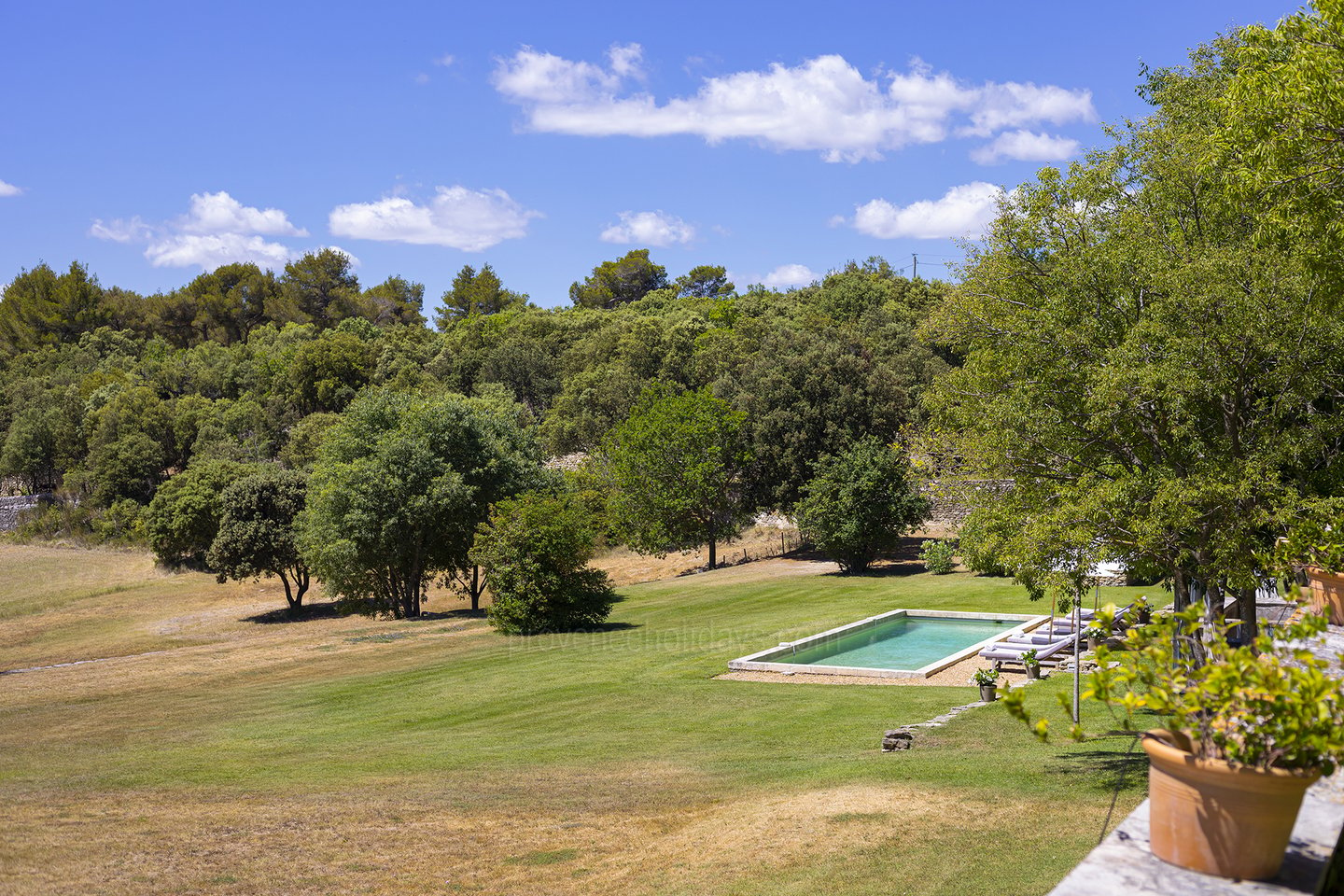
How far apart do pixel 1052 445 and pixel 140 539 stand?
75101 millimetres

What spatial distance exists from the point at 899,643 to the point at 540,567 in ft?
36.5

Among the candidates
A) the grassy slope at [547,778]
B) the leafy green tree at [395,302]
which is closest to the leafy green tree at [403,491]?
the grassy slope at [547,778]

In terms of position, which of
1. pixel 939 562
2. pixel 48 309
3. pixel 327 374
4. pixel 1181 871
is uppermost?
pixel 48 309

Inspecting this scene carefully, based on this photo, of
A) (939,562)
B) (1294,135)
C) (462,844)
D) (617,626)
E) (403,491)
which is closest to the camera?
(1294,135)

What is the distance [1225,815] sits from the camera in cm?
402

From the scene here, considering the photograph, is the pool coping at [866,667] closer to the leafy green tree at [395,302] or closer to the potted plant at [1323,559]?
the potted plant at [1323,559]

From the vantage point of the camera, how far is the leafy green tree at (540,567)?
103 ft

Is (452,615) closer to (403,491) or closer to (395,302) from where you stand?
(403,491)

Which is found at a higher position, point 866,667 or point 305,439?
point 305,439

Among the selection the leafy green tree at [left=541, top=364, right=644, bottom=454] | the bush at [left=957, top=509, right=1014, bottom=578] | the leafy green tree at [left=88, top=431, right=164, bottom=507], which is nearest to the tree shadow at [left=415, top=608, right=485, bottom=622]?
the bush at [left=957, top=509, right=1014, bottom=578]

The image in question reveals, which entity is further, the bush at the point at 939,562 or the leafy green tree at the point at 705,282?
the leafy green tree at the point at 705,282

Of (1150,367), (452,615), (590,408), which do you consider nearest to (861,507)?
(452,615)

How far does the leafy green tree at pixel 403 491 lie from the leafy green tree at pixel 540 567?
933 centimetres

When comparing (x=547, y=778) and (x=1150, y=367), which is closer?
(x=1150, y=367)
